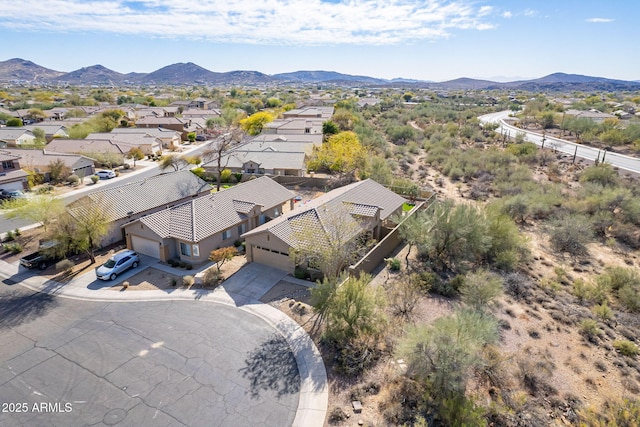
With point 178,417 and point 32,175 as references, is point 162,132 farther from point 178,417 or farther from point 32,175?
point 178,417

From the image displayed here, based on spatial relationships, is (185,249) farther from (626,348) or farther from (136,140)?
(136,140)

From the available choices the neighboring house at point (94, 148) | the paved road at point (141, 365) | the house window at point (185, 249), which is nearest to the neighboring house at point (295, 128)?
the neighboring house at point (94, 148)

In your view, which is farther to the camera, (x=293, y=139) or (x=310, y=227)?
(x=293, y=139)

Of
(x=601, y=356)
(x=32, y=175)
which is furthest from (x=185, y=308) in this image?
(x=32, y=175)

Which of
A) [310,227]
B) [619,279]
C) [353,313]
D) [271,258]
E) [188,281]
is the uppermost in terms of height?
[310,227]

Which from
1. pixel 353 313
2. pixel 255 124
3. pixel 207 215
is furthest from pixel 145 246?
pixel 255 124
